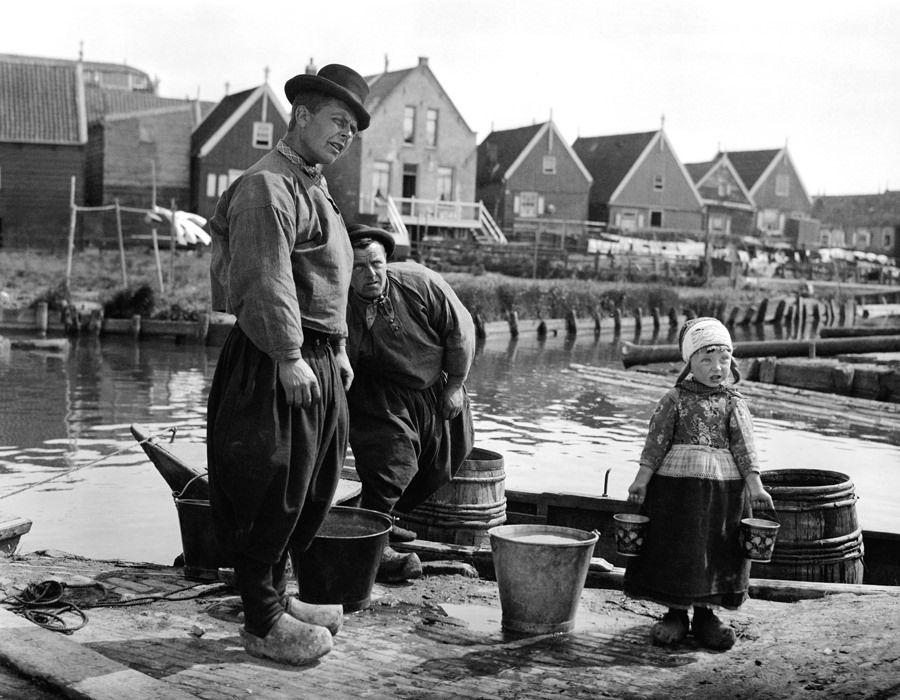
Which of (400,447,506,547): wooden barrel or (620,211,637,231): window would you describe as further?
(620,211,637,231): window

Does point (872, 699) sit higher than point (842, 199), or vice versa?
point (842, 199)

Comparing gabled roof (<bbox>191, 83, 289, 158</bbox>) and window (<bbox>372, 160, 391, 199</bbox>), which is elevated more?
gabled roof (<bbox>191, 83, 289, 158</bbox>)

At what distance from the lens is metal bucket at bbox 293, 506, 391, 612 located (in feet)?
16.0

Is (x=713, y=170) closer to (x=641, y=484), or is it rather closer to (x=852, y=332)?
(x=852, y=332)

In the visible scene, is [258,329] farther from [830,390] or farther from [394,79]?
[394,79]

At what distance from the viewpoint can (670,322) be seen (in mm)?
41594

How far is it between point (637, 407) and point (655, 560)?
1481cm

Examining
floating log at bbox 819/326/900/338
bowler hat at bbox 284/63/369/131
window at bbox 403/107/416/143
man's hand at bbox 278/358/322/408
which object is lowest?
man's hand at bbox 278/358/322/408

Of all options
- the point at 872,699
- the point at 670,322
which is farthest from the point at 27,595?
the point at 670,322

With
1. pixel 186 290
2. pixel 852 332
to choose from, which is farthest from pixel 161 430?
pixel 852 332

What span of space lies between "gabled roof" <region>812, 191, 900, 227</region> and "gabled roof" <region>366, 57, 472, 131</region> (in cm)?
4148

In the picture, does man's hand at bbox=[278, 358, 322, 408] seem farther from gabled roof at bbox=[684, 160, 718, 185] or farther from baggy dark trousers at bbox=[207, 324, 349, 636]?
gabled roof at bbox=[684, 160, 718, 185]

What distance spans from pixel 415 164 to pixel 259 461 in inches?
1899

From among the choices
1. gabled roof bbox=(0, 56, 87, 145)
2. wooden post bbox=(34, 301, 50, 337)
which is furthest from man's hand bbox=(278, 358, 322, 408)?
gabled roof bbox=(0, 56, 87, 145)
